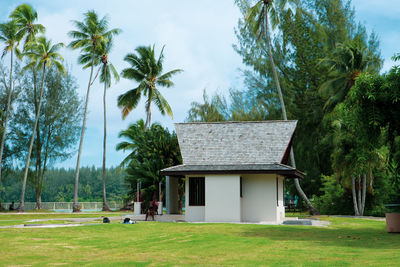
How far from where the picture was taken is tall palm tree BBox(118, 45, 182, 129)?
4197 cm

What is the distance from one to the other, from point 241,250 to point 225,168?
10716mm

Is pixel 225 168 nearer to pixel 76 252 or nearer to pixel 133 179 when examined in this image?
pixel 133 179

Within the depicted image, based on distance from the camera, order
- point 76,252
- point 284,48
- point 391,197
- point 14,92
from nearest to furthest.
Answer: point 76,252, point 391,197, point 284,48, point 14,92

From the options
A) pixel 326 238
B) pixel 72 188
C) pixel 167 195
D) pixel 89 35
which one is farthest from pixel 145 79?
pixel 72 188

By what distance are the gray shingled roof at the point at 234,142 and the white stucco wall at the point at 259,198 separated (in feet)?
2.95

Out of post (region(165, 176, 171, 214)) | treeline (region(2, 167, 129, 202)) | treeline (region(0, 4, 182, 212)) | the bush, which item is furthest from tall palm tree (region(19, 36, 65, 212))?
treeline (region(2, 167, 129, 202))

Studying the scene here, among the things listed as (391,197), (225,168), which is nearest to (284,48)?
(391,197)

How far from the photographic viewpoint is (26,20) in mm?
41156

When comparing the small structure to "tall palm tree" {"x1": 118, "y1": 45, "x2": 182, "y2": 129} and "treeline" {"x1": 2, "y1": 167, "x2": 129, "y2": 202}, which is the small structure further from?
"treeline" {"x1": 2, "y1": 167, "x2": 129, "y2": 202}

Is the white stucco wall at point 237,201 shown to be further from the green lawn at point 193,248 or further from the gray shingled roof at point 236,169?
the green lawn at point 193,248

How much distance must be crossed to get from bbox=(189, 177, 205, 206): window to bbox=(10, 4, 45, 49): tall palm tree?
1046 inches

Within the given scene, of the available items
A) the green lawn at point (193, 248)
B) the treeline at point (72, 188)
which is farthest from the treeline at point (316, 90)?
the treeline at point (72, 188)

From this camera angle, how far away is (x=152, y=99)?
4288 cm

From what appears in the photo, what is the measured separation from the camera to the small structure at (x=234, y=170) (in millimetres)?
21391
